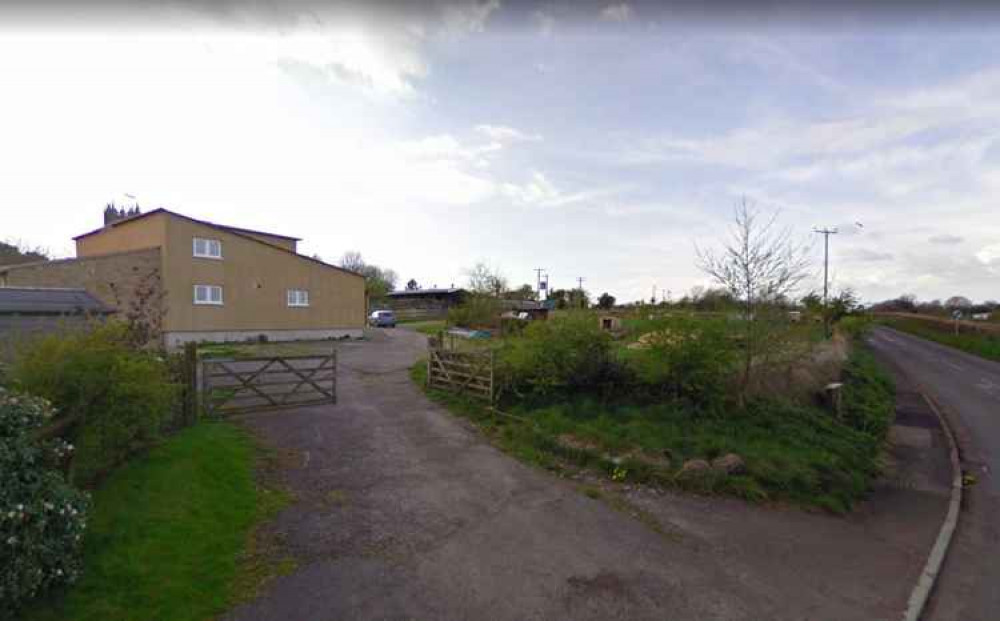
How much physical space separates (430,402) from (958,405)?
1816 cm

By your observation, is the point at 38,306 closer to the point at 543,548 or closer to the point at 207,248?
the point at 207,248

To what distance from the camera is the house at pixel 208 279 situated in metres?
20.4

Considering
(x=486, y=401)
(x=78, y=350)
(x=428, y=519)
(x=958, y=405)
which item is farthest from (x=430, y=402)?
(x=958, y=405)

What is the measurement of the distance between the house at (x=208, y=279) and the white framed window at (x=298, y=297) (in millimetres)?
62

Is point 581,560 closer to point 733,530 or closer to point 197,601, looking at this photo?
point 733,530

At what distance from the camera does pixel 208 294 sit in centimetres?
2273

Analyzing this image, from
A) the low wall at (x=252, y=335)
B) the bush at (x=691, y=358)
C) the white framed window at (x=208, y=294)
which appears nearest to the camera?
the bush at (x=691, y=358)

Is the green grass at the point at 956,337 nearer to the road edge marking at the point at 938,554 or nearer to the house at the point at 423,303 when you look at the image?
the road edge marking at the point at 938,554

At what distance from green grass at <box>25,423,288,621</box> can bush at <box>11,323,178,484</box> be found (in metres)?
0.46

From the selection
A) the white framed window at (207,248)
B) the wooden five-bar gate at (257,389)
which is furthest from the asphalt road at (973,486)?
the white framed window at (207,248)

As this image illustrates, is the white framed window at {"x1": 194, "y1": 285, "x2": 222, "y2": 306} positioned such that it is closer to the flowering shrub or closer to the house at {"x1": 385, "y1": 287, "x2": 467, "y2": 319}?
the flowering shrub

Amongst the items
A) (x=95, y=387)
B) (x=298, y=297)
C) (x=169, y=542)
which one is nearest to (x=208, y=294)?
(x=298, y=297)

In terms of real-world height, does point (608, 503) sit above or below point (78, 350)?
below

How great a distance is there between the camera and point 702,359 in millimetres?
8922
